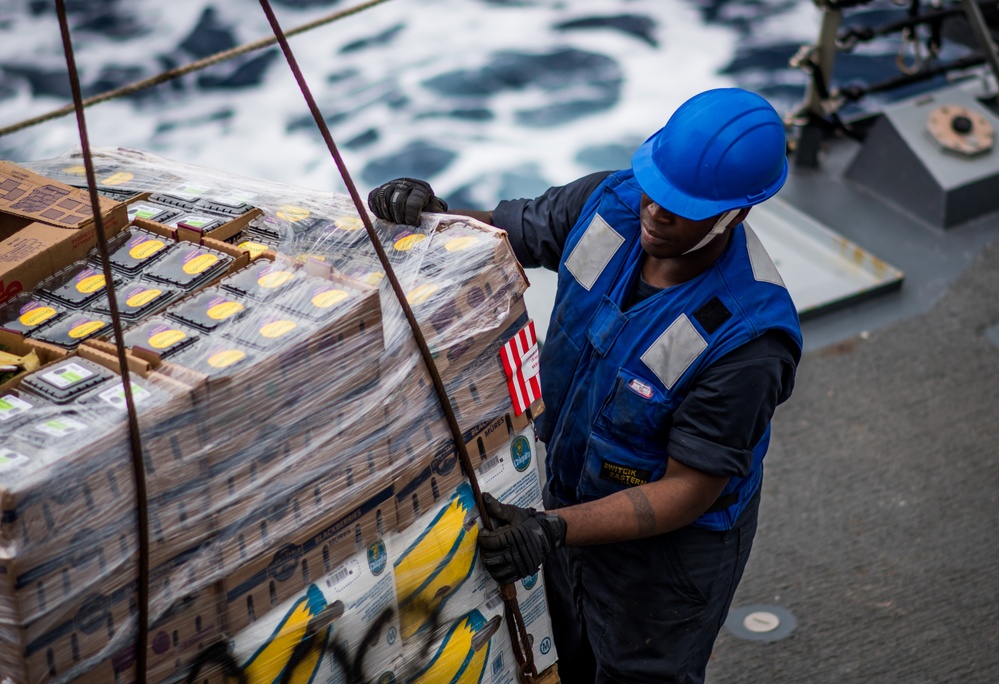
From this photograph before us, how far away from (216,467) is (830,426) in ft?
→ 9.30

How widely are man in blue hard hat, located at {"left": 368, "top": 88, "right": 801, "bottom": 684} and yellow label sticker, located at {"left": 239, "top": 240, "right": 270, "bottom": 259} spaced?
0.86 ft

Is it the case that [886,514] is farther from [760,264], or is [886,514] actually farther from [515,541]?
[515,541]

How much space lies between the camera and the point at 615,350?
2.13 metres

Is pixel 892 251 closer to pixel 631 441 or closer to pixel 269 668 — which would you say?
pixel 631 441

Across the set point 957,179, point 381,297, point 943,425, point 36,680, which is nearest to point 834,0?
point 957,179

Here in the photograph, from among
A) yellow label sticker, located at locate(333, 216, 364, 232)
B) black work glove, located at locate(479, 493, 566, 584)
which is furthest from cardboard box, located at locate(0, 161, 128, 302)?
black work glove, located at locate(479, 493, 566, 584)

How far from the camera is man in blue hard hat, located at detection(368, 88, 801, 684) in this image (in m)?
1.99

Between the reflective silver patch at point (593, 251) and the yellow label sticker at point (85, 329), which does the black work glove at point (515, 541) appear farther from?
the yellow label sticker at point (85, 329)

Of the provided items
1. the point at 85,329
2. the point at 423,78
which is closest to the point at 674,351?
the point at 85,329

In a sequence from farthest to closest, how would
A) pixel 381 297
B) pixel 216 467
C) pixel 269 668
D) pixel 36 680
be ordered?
pixel 381 297 < pixel 269 668 < pixel 216 467 < pixel 36 680

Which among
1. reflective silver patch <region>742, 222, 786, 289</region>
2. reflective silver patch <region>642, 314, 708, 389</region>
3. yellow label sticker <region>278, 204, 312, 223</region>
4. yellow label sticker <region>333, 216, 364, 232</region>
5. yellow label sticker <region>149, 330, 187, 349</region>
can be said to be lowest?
reflective silver patch <region>642, 314, 708, 389</region>

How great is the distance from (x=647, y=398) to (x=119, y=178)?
3.95 feet

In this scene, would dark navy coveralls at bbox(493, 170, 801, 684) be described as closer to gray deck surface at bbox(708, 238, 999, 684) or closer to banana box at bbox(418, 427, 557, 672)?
banana box at bbox(418, 427, 557, 672)

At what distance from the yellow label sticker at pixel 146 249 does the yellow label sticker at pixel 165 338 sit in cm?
27
